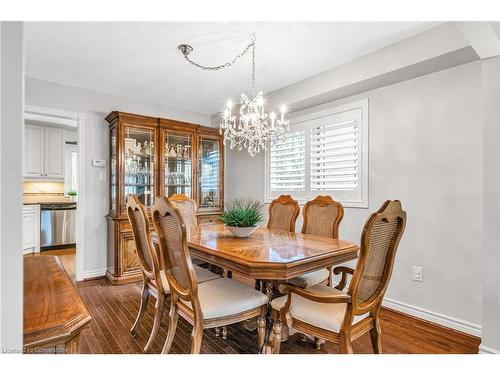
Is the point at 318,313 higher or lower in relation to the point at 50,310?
lower

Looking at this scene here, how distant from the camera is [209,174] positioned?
4473mm

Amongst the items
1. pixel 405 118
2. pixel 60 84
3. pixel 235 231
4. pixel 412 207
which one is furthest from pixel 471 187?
pixel 60 84

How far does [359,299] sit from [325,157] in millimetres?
2169

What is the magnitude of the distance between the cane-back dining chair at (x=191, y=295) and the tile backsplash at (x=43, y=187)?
5200 mm

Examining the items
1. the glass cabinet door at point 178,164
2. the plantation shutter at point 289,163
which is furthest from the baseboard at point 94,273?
the plantation shutter at point 289,163

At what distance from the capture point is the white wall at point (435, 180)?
2.26 meters

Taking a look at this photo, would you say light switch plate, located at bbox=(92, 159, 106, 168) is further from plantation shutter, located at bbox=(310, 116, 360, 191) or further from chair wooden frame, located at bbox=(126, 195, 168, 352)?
plantation shutter, located at bbox=(310, 116, 360, 191)

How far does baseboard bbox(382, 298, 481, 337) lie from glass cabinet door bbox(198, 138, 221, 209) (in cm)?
278

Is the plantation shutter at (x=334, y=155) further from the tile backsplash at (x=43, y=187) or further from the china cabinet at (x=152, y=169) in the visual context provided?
the tile backsplash at (x=43, y=187)

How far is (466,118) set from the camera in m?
2.29

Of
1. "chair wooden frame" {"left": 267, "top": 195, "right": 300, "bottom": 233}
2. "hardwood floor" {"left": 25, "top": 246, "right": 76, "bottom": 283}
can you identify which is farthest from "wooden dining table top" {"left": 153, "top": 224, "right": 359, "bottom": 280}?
"hardwood floor" {"left": 25, "top": 246, "right": 76, "bottom": 283}

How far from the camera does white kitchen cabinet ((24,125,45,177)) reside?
504 centimetres

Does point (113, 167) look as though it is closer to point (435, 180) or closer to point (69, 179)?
point (69, 179)

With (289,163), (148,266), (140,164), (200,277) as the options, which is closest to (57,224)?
(140,164)
